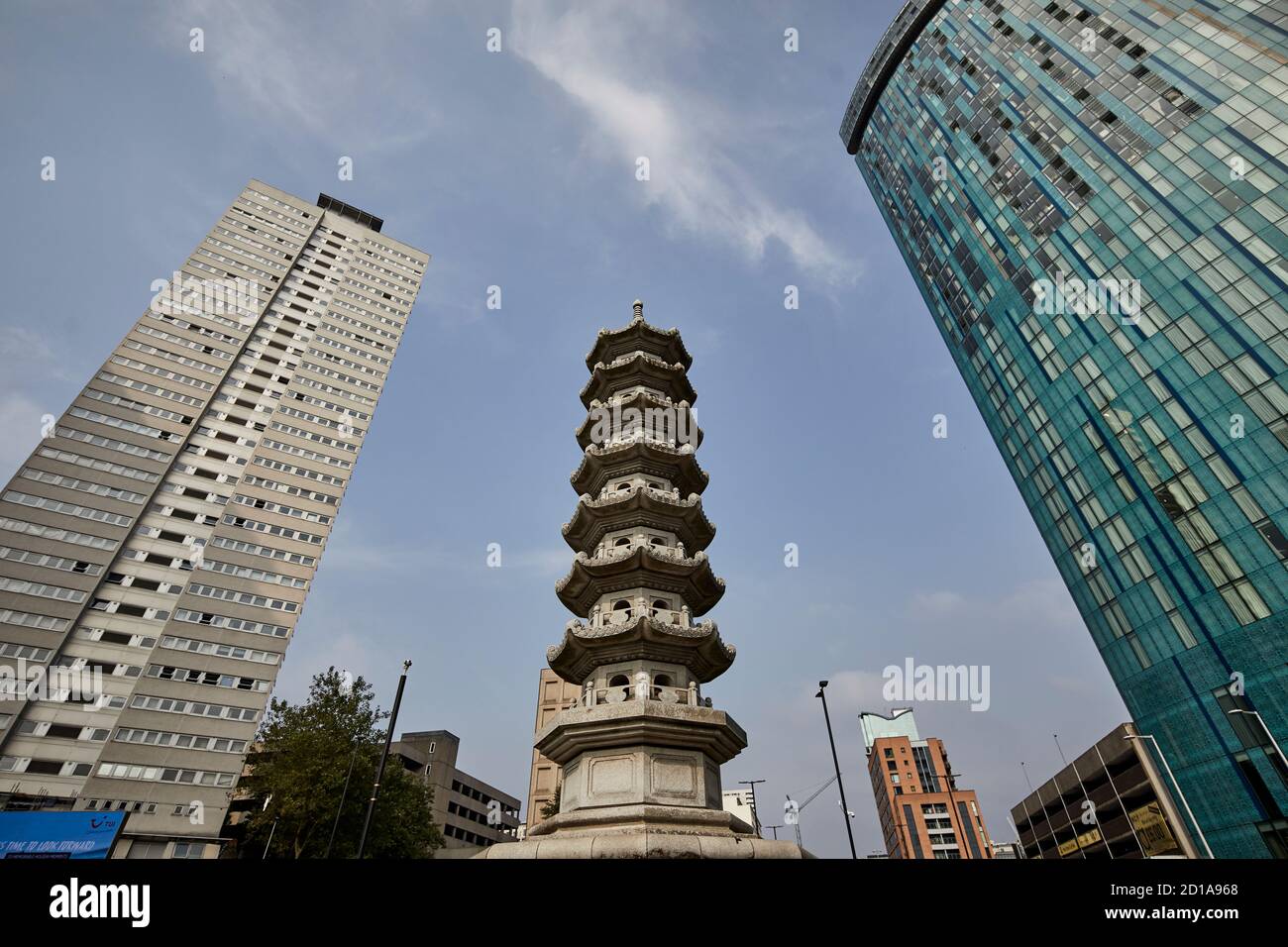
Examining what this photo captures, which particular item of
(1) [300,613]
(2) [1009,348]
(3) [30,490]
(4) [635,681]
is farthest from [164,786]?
(2) [1009,348]

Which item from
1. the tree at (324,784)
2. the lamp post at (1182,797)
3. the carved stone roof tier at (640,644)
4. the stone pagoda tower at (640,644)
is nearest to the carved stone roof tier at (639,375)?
the stone pagoda tower at (640,644)

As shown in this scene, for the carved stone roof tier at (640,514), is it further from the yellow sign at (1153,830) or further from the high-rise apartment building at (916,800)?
the high-rise apartment building at (916,800)

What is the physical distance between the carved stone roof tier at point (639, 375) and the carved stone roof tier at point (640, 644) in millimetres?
11839

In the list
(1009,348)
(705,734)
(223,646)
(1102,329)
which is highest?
(1009,348)

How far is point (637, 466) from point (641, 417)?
2.60m

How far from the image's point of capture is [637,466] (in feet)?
79.8

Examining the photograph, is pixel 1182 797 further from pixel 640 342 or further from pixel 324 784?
pixel 324 784

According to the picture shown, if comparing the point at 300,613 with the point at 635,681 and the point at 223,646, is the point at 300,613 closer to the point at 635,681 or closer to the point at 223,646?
the point at 223,646

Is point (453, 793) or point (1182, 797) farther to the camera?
point (453, 793)

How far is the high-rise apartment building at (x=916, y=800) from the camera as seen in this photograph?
312 ft

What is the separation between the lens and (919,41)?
70625 millimetres

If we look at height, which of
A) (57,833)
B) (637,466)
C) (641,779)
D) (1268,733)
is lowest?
(641,779)

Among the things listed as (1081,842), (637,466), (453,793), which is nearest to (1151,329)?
(637,466)
